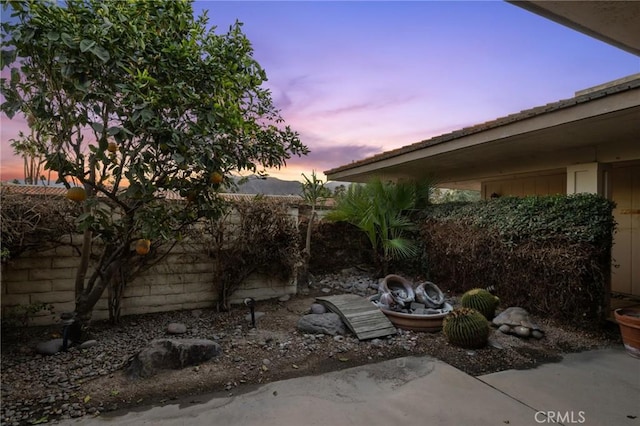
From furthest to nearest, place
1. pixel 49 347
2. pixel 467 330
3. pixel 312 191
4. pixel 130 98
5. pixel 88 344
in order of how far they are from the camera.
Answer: pixel 312 191, pixel 467 330, pixel 88 344, pixel 49 347, pixel 130 98

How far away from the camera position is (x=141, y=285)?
16.6 feet

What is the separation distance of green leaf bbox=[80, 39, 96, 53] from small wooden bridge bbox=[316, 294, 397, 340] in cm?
403

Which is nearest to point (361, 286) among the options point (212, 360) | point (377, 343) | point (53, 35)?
point (377, 343)

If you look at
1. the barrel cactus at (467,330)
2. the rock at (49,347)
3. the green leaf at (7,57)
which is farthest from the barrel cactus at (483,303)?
the green leaf at (7,57)

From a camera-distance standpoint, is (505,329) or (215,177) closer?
(215,177)

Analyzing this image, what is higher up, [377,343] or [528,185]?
[528,185]

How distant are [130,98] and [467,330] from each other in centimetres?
440

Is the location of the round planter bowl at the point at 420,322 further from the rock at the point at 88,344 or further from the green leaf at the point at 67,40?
the green leaf at the point at 67,40

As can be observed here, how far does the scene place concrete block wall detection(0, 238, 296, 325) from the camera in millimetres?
4371

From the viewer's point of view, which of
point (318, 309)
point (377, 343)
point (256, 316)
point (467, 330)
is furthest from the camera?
point (256, 316)

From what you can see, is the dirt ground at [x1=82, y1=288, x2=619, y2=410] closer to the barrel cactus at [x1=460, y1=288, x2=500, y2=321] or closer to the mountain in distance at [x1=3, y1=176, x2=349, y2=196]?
the barrel cactus at [x1=460, y1=288, x2=500, y2=321]

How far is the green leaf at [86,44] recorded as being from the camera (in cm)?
262

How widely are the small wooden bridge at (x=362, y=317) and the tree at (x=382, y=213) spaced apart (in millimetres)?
2395

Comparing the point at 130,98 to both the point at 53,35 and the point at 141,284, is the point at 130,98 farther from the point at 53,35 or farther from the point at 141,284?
the point at 141,284
